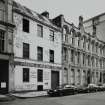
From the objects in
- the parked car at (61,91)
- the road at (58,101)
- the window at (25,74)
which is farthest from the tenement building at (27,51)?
the road at (58,101)

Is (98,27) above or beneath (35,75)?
above

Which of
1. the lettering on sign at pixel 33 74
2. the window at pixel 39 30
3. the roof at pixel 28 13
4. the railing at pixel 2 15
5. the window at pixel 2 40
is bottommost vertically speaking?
the lettering on sign at pixel 33 74

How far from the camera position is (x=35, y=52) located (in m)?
26.6

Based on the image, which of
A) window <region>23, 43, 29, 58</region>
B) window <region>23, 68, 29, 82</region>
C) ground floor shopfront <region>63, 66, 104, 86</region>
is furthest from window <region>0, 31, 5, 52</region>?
ground floor shopfront <region>63, 66, 104, 86</region>

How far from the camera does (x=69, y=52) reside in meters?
33.1

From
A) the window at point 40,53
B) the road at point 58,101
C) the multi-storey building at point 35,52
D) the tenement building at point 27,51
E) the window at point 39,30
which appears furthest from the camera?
the window at point 39,30

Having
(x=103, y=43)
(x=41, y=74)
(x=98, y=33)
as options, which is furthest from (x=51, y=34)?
(x=98, y=33)

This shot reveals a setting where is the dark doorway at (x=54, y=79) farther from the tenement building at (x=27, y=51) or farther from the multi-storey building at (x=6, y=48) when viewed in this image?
the multi-storey building at (x=6, y=48)

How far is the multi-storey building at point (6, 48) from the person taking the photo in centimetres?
2192

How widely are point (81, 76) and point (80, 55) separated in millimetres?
4089

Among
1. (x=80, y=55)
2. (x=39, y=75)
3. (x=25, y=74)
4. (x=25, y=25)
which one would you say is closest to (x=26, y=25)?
(x=25, y=25)

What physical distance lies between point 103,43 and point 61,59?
60.2 ft

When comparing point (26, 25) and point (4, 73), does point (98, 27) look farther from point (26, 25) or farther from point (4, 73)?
point (4, 73)

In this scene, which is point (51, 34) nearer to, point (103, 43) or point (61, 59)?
point (61, 59)
